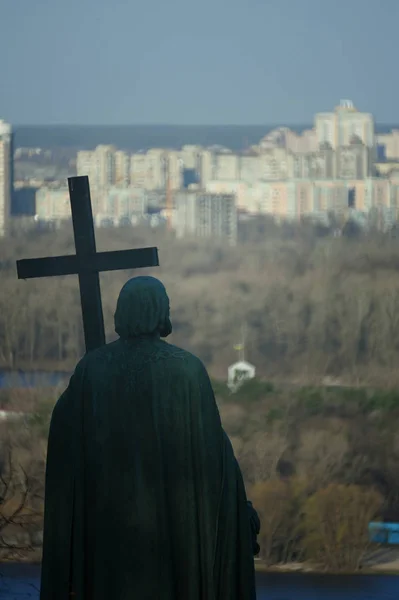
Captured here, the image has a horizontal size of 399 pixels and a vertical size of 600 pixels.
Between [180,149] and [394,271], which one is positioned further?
[180,149]

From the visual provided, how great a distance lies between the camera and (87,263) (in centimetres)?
157

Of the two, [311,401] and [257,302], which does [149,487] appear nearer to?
[311,401]

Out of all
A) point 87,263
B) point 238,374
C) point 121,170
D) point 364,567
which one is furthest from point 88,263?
point 121,170

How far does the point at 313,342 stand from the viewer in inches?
838

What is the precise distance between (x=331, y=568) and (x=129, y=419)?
9.17 meters

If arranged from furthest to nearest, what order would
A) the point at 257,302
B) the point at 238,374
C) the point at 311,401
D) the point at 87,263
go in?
the point at 257,302 < the point at 238,374 < the point at 311,401 < the point at 87,263

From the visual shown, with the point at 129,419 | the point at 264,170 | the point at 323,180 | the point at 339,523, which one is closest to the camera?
the point at 129,419

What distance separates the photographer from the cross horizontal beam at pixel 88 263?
1.56m

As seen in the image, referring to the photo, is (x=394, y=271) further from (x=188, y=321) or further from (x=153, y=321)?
(x=153, y=321)

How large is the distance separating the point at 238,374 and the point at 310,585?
9420 mm

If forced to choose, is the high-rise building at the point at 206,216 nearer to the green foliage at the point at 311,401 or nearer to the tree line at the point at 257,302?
the tree line at the point at 257,302

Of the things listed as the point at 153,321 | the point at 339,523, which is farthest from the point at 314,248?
the point at 153,321

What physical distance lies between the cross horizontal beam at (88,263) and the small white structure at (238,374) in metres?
15.8

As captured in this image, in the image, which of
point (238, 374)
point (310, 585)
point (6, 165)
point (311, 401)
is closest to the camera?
point (310, 585)
